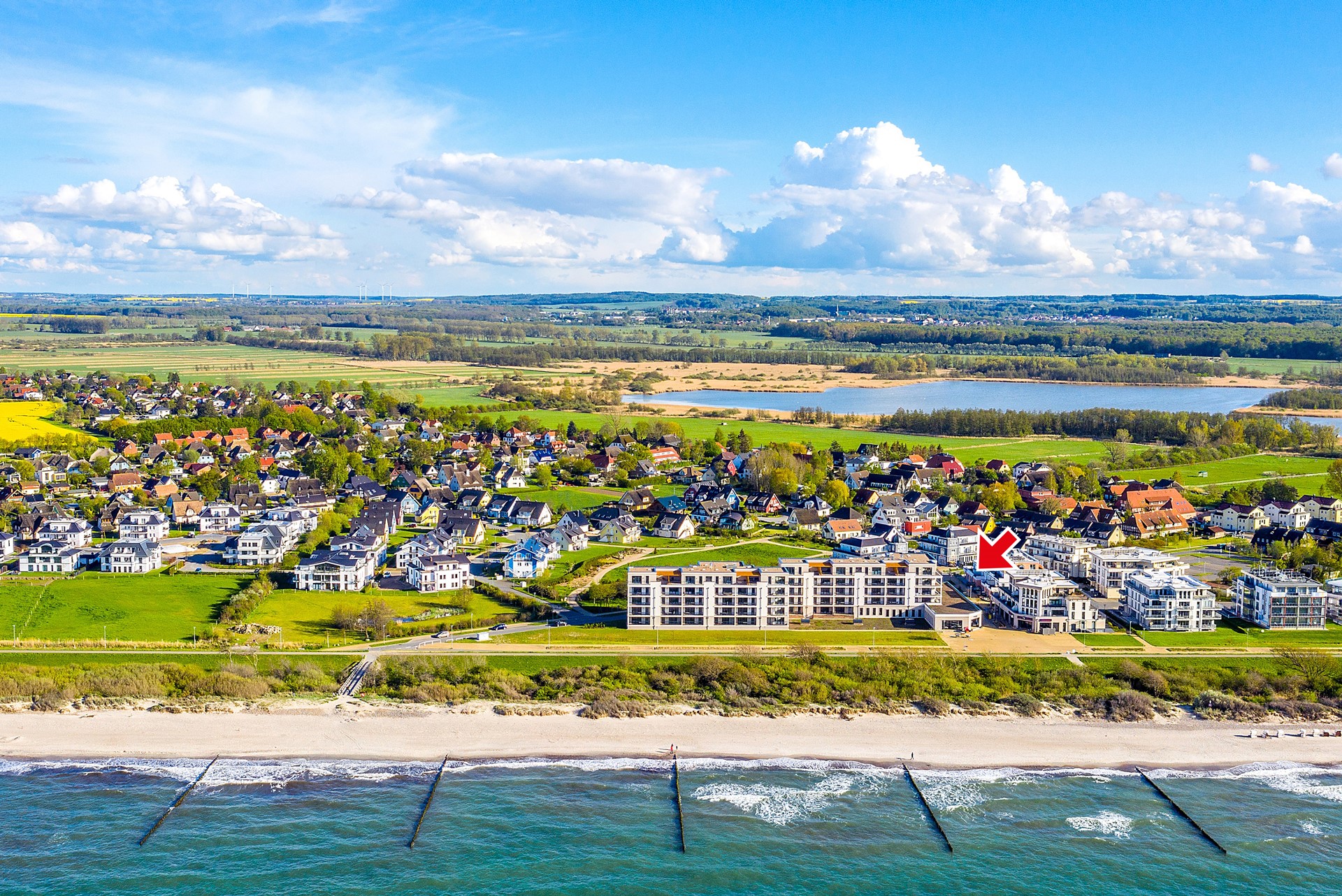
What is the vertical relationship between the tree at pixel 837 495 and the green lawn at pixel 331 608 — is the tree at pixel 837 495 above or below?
above

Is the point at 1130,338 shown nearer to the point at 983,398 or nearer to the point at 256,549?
the point at 983,398

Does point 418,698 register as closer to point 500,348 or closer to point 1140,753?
point 1140,753

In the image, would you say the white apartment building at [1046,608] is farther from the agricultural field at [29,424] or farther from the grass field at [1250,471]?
the agricultural field at [29,424]

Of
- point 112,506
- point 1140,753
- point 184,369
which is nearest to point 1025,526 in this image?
point 1140,753

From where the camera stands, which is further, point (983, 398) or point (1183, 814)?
point (983, 398)

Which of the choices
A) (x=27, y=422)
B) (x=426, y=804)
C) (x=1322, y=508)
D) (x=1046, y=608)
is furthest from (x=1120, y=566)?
(x=27, y=422)

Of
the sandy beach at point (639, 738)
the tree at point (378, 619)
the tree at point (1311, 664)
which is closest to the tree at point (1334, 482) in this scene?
the tree at point (1311, 664)
